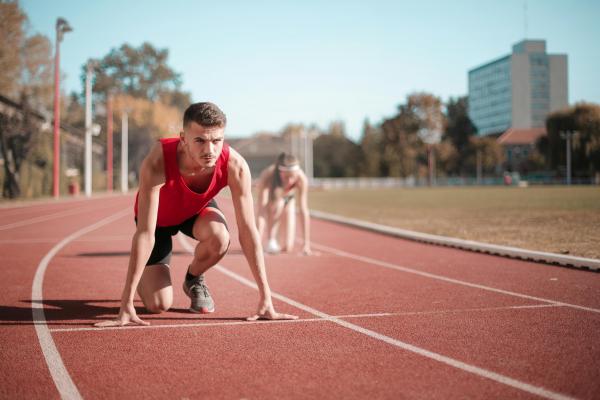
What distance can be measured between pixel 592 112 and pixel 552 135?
494 centimetres

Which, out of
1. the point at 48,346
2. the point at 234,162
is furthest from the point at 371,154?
the point at 48,346

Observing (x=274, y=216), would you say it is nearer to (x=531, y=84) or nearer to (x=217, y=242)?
(x=217, y=242)

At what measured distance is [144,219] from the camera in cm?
494

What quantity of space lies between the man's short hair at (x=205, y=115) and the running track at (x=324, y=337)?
66.6 inches

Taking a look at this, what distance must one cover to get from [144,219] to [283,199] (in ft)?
21.9

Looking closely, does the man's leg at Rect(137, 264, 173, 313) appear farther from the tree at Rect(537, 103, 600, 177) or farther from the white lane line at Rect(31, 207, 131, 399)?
the tree at Rect(537, 103, 600, 177)

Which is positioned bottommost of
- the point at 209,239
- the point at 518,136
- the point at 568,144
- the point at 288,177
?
the point at 209,239

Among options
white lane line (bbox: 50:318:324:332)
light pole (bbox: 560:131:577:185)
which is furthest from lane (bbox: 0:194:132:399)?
light pole (bbox: 560:131:577:185)

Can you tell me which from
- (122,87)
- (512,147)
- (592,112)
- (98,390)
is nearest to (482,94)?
(512,147)

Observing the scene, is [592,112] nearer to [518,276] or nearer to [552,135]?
[552,135]

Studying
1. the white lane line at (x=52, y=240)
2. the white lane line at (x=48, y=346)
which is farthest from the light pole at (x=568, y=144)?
the white lane line at (x=48, y=346)

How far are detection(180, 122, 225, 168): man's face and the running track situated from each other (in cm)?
143

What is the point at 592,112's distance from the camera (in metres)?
68.8

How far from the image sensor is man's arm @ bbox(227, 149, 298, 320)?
199 inches
